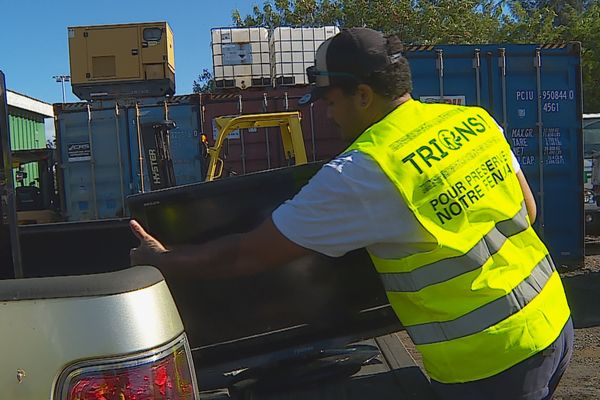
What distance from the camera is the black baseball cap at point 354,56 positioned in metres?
1.94

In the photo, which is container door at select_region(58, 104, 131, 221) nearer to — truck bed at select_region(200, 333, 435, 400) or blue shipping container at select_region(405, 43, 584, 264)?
blue shipping container at select_region(405, 43, 584, 264)

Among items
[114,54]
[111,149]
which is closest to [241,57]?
[114,54]

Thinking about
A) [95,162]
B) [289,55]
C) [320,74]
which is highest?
[289,55]

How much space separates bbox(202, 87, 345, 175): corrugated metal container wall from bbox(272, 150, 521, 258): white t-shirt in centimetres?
1009

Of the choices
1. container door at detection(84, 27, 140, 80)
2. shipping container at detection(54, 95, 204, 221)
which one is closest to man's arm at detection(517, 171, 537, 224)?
shipping container at detection(54, 95, 204, 221)

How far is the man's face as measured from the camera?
2.01 m

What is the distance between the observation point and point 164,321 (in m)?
1.55

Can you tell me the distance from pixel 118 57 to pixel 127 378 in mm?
12198

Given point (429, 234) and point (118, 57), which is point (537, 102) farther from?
point (429, 234)

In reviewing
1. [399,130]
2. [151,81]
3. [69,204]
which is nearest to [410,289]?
[399,130]

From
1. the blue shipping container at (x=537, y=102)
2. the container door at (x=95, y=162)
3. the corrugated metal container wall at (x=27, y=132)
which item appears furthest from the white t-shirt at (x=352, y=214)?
the corrugated metal container wall at (x=27, y=132)

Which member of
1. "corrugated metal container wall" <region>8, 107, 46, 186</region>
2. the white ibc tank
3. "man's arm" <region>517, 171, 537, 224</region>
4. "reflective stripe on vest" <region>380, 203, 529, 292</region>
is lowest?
"reflective stripe on vest" <region>380, 203, 529, 292</region>

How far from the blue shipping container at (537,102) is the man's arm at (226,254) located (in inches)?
305

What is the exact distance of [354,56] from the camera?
194cm
